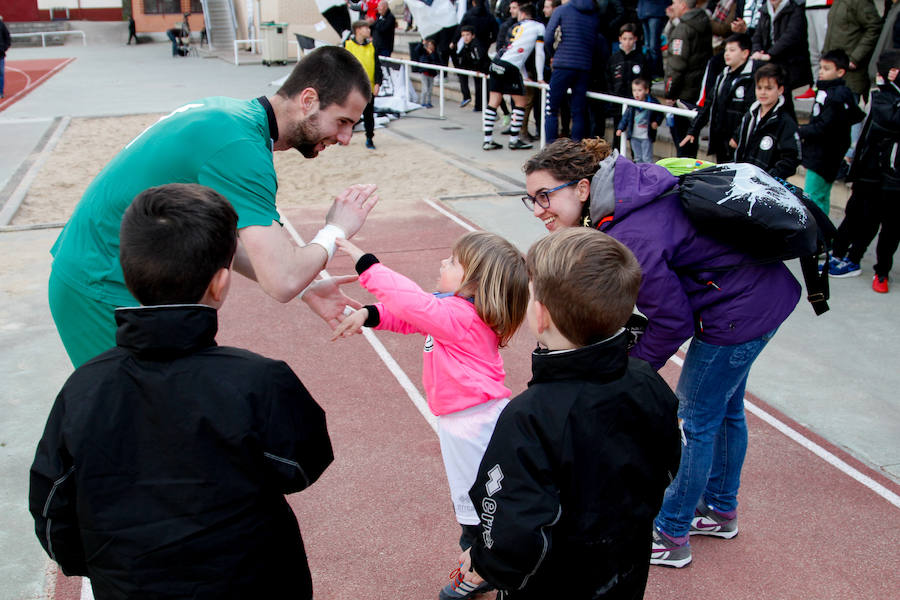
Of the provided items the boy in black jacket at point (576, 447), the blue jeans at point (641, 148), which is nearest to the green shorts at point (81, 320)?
the boy in black jacket at point (576, 447)

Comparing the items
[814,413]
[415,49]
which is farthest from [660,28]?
[814,413]

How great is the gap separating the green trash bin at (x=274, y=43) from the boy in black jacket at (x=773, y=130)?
25351 millimetres

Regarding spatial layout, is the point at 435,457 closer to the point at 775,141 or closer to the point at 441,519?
the point at 441,519

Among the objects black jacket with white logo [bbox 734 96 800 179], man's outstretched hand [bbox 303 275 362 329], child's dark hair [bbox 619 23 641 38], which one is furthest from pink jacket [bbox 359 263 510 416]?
child's dark hair [bbox 619 23 641 38]

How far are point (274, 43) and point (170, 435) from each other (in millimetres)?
29768

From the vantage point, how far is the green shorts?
2586 millimetres

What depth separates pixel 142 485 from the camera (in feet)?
5.97

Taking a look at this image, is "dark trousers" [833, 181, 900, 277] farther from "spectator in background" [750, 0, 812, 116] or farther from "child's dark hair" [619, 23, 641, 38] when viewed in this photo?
"child's dark hair" [619, 23, 641, 38]

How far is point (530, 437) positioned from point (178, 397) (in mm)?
870

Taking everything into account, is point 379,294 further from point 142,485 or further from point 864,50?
point 864,50

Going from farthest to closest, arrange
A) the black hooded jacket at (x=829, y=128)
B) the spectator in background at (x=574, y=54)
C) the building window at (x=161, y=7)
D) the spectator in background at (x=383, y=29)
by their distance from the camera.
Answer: the building window at (x=161, y=7), the spectator in background at (x=383, y=29), the spectator in background at (x=574, y=54), the black hooded jacket at (x=829, y=128)

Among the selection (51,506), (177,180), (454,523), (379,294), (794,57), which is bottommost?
(454,523)

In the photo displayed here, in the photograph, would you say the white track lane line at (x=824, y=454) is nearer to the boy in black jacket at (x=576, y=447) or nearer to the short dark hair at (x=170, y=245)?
the boy in black jacket at (x=576, y=447)

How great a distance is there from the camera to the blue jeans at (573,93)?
37.6 ft
